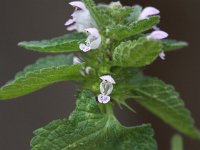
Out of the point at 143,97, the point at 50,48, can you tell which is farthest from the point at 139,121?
the point at 50,48

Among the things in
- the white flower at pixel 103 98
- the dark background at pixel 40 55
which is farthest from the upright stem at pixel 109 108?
the dark background at pixel 40 55

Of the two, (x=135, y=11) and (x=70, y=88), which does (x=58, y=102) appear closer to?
(x=70, y=88)

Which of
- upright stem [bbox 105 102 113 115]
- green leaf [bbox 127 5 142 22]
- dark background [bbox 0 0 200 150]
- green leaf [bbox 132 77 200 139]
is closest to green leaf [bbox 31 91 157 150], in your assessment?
upright stem [bbox 105 102 113 115]

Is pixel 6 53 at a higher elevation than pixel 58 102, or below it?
higher

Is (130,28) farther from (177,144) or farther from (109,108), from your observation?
(177,144)

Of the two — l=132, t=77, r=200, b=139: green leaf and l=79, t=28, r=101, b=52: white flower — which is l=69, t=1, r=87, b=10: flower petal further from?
l=132, t=77, r=200, b=139: green leaf
